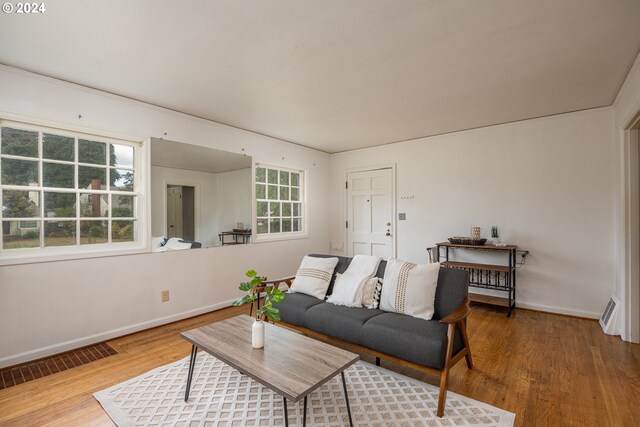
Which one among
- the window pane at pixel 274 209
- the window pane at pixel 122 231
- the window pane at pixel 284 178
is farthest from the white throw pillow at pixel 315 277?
the window pane at pixel 284 178

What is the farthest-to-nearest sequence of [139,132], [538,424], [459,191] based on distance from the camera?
[459,191] → [139,132] → [538,424]

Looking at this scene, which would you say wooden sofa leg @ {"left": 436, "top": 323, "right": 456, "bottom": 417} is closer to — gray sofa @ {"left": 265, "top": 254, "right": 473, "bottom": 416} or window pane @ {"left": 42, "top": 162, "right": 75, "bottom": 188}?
gray sofa @ {"left": 265, "top": 254, "right": 473, "bottom": 416}

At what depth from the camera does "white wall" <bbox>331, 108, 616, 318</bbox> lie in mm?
3553

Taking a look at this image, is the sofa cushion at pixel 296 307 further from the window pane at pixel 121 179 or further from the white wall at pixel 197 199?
the window pane at pixel 121 179

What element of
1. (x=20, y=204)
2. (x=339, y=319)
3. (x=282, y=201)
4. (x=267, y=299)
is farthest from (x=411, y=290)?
(x=20, y=204)

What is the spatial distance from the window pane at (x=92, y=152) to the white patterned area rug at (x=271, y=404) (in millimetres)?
2092

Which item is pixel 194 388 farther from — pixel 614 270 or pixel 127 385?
pixel 614 270

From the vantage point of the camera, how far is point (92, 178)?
3.00m

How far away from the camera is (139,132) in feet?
10.7

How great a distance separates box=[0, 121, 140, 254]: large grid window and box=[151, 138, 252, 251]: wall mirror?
25cm

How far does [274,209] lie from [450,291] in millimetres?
3093

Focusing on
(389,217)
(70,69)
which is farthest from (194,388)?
(389,217)

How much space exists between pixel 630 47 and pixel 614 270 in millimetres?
2457

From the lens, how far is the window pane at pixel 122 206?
314 centimetres
